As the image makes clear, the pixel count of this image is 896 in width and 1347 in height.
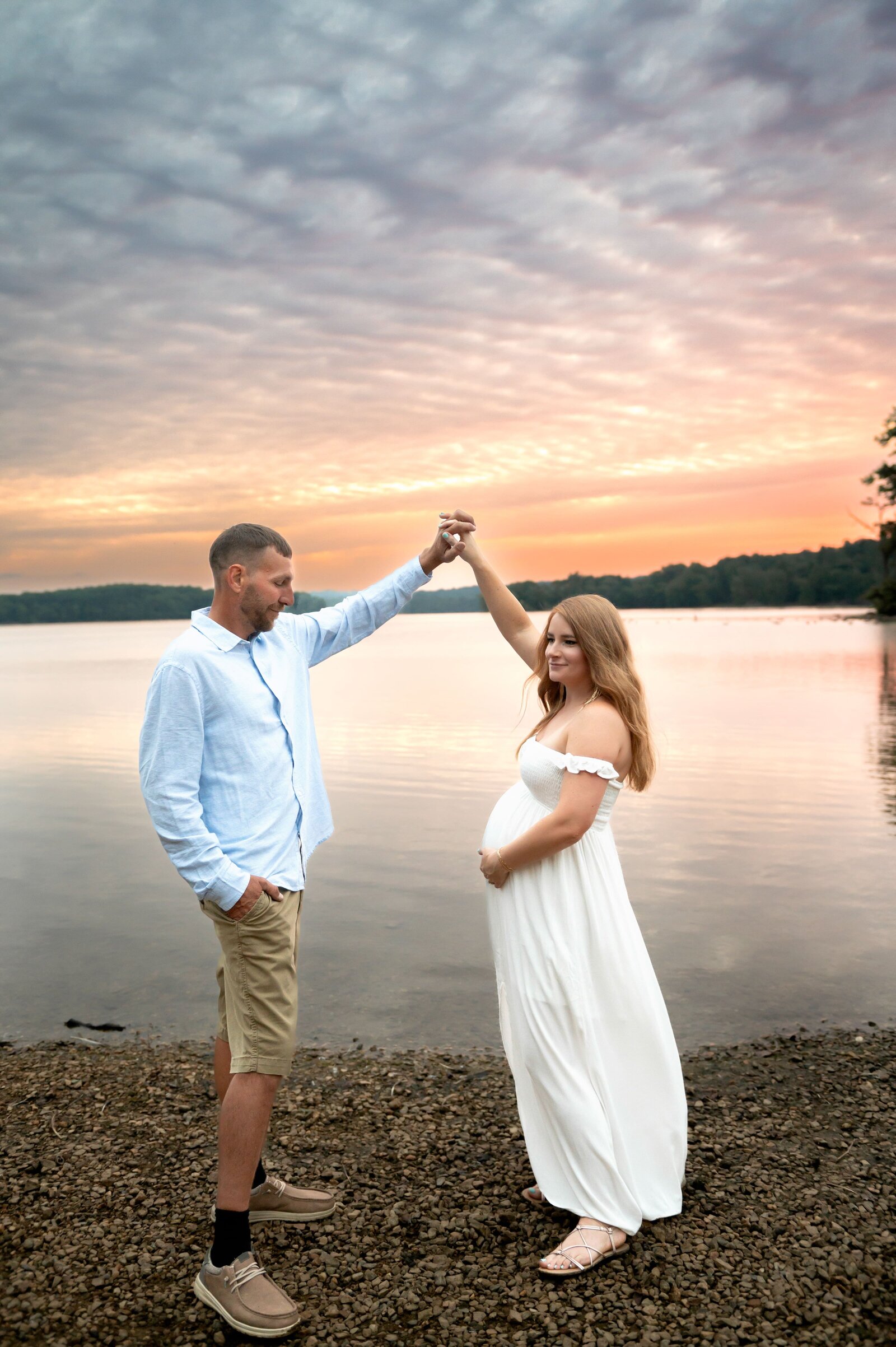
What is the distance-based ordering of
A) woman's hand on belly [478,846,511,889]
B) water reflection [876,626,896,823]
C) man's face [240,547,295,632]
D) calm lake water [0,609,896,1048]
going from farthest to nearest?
water reflection [876,626,896,823]
calm lake water [0,609,896,1048]
woman's hand on belly [478,846,511,889]
man's face [240,547,295,632]

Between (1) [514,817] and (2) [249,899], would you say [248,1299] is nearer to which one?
(2) [249,899]

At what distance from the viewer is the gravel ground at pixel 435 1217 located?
3572mm

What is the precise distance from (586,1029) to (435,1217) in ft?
3.68

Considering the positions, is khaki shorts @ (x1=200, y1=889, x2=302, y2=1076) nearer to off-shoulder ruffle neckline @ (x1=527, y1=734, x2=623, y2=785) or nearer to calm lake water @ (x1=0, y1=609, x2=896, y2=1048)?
off-shoulder ruffle neckline @ (x1=527, y1=734, x2=623, y2=785)

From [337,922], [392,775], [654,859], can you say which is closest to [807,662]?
[392,775]

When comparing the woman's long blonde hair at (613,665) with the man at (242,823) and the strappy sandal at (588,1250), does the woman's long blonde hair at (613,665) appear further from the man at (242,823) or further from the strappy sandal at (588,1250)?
the strappy sandal at (588,1250)

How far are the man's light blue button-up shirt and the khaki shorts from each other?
14 cm

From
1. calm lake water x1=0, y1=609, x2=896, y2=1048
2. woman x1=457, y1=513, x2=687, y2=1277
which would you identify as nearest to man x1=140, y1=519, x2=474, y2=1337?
woman x1=457, y1=513, x2=687, y2=1277

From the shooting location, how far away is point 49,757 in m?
22.9

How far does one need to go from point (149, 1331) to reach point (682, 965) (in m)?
5.84

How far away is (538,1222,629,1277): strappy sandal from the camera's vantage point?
3.79 m

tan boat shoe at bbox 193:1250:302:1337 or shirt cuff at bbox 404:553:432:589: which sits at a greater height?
shirt cuff at bbox 404:553:432:589

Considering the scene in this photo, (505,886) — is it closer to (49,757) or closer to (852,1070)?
(852,1070)

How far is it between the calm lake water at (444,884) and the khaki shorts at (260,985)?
10.6 ft
